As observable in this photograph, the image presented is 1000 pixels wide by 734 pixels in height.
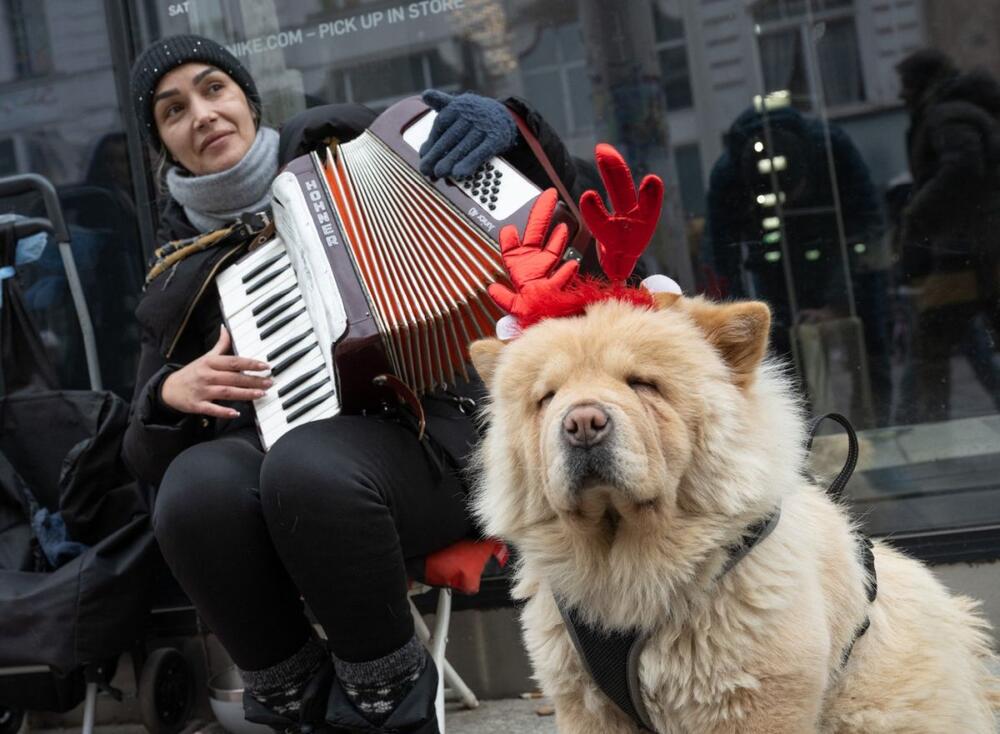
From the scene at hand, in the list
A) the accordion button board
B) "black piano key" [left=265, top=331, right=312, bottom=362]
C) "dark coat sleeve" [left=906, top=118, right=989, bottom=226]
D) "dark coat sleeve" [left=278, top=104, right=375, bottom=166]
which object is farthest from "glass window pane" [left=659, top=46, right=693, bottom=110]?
"black piano key" [left=265, top=331, right=312, bottom=362]

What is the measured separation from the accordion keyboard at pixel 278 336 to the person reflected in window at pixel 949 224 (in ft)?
6.90

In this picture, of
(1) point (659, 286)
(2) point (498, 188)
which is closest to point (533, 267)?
(1) point (659, 286)

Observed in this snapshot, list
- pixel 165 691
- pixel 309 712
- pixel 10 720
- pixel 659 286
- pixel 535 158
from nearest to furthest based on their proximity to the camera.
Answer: pixel 659 286, pixel 309 712, pixel 535 158, pixel 165 691, pixel 10 720

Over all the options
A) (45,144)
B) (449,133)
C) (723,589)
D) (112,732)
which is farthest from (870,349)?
(45,144)

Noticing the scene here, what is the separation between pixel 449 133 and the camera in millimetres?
2430

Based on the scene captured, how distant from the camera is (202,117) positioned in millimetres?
2908

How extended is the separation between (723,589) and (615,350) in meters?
0.44

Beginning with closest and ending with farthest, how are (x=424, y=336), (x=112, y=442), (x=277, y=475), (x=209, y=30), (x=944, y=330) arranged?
(x=277, y=475)
(x=424, y=336)
(x=112, y=442)
(x=944, y=330)
(x=209, y=30)

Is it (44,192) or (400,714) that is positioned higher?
(44,192)

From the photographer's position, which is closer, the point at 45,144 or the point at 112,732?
the point at 112,732

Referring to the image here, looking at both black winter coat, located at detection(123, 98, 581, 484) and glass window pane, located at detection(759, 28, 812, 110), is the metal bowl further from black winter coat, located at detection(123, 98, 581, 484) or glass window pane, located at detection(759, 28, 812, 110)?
glass window pane, located at detection(759, 28, 812, 110)

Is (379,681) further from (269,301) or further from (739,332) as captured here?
(739,332)

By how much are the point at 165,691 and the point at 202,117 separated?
1.76m

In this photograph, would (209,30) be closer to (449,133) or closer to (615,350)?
(449,133)
